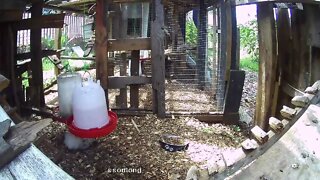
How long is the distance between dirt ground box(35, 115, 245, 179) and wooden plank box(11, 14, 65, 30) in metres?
1.43

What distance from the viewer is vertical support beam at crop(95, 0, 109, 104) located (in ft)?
15.9

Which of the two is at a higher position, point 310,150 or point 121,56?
point 121,56

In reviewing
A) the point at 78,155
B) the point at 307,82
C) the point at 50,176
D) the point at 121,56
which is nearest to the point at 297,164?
the point at 50,176

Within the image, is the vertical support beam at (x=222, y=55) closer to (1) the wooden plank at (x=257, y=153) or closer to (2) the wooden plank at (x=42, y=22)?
(2) the wooden plank at (x=42, y=22)

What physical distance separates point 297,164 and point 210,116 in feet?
12.5

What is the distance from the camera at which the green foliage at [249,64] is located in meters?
12.3

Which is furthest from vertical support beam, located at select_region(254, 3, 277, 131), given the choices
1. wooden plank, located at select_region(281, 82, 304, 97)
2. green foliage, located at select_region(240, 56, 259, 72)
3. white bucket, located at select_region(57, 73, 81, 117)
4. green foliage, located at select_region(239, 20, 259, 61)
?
green foliage, located at select_region(239, 20, 259, 61)

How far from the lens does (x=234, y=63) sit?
18.1 feet

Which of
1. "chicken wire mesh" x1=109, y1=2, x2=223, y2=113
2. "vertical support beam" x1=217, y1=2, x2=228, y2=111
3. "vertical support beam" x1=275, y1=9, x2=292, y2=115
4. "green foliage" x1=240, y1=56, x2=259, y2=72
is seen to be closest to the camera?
"vertical support beam" x1=275, y1=9, x2=292, y2=115

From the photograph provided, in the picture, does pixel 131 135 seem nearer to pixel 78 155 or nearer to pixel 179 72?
pixel 78 155

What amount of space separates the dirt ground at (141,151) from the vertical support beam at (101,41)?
679 millimetres

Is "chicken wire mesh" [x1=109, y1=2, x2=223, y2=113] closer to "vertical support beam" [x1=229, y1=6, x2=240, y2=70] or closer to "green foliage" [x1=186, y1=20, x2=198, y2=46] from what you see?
"green foliage" [x1=186, y1=20, x2=198, y2=46]

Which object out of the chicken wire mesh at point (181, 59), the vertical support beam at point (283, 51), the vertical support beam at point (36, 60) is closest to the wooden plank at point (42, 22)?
the vertical support beam at point (36, 60)

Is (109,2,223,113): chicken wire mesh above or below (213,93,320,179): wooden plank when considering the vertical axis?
above
